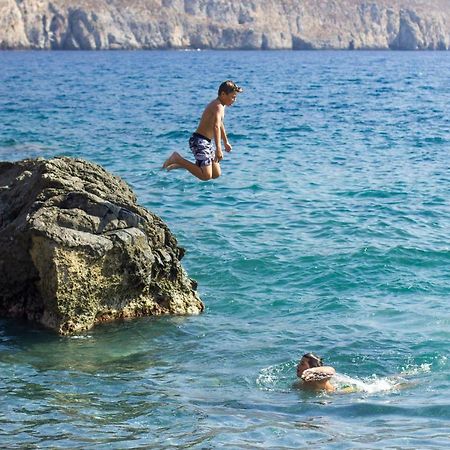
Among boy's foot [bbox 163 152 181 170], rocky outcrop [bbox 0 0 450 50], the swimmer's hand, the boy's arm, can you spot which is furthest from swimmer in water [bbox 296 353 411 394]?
rocky outcrop [bbox 0 0 450 50]

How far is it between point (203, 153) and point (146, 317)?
2678 millimetres

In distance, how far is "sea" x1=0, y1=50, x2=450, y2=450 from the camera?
9.66m

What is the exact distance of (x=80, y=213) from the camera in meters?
12.5

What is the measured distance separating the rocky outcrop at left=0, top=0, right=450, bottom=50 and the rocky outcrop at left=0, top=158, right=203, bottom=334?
391ft

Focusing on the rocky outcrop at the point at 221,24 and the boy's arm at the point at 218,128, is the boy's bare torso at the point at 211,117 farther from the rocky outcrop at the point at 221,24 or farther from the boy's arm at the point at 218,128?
the rocky outcrop at the point at 221,24

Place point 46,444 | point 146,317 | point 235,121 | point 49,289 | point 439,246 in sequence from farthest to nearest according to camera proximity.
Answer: point 235,121 → point 439,246 → point 146,317 → point 49,289 → point 46,444

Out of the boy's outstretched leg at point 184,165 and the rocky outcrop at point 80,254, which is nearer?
the rocky outcrop at point 80,254

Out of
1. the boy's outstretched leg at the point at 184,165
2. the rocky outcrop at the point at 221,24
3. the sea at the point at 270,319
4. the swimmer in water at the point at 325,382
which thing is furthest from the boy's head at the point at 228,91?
the rocky outcrop at the point at 221,24

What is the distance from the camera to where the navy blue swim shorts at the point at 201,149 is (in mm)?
14216

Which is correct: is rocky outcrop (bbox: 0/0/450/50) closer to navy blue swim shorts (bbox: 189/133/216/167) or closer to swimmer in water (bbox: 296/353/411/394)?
navy blue swim shorts (bbox: 189/133/216/167)

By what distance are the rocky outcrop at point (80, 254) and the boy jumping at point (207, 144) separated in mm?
998

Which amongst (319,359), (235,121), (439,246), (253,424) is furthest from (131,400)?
(235,121)

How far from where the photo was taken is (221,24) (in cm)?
15588

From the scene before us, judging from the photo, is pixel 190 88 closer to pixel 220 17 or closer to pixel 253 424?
pixel 253 424
